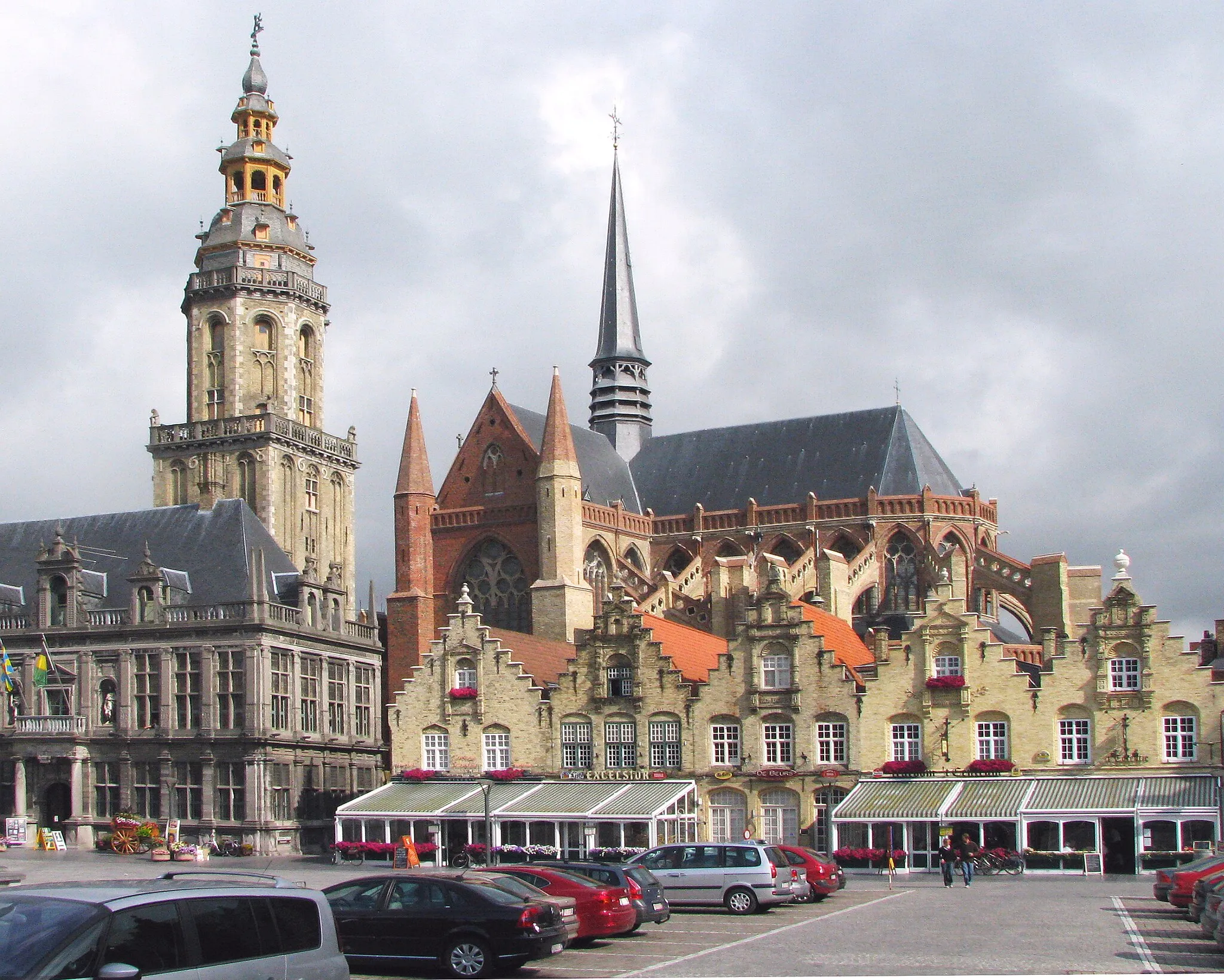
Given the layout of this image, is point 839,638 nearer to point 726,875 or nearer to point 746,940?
point 726,875

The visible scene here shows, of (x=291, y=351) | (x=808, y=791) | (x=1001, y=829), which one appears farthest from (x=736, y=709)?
(x=291, y=351)

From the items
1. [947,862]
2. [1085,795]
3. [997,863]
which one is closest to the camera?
[947,862]

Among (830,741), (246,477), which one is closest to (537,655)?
(830,741)

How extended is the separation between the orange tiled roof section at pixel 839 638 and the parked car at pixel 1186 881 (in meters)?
19.4

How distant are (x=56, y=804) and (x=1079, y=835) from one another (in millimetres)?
33703

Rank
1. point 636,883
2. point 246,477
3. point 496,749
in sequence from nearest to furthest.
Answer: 1. point 636,883
2. point 496,749
3. point 246,477

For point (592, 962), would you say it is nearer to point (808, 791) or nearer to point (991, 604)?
point (808, 791)

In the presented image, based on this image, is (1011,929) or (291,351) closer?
(1011,929)

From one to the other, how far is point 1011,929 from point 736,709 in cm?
2185

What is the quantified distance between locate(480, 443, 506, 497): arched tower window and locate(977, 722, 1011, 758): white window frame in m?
33.2

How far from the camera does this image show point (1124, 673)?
143ft

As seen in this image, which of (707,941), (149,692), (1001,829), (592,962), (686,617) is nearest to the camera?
(592,962)

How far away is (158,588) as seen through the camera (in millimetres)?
55188

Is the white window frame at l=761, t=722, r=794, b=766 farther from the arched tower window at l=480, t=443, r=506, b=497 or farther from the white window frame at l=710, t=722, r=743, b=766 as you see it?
the arched tower window at l=480, t=443, r=506, b=497
